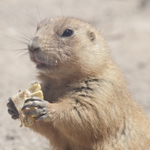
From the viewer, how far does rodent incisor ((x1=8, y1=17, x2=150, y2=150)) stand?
399cm

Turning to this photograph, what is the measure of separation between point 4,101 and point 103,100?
3.86 metres

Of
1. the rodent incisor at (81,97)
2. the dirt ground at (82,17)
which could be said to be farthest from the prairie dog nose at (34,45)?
the dirt ground at (82,17)

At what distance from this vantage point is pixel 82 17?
13.3 metres

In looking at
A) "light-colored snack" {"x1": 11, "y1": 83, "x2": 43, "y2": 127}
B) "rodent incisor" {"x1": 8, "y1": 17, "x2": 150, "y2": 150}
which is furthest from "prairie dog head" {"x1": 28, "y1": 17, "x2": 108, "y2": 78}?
"light-colored snack" {"x1": 11, "y1": 83, "x2": 43, "y2": 127}

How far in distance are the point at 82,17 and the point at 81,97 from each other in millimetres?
9565

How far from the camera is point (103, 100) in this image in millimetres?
4129

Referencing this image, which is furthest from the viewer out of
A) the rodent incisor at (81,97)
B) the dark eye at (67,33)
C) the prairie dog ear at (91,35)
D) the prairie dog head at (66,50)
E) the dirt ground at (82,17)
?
the dirt ground at (82,17)

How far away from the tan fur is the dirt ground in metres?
0.79

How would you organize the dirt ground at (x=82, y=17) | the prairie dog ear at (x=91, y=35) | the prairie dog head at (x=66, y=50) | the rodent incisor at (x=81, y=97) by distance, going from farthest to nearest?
the dirt ground at (x=82, y=17) → the prairie dog ear at (x=91, y=35) → the prairie dog head at (x=66, y=50) → the rodent incisor at (x=81, y=97)

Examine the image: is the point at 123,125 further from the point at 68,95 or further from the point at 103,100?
the point at 68,95

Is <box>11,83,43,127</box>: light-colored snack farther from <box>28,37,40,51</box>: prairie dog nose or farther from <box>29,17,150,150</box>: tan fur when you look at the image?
<box>28,37,40,51</box>: prairie dog nose

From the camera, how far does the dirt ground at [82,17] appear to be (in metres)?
6.27

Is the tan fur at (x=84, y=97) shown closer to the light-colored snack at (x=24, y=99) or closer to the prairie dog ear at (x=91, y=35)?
the prairie dog ear at (x=91, y=35)

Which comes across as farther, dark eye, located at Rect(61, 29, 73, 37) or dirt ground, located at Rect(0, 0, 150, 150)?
dirt ground, located at Rect(0, 0, 150, 150)
